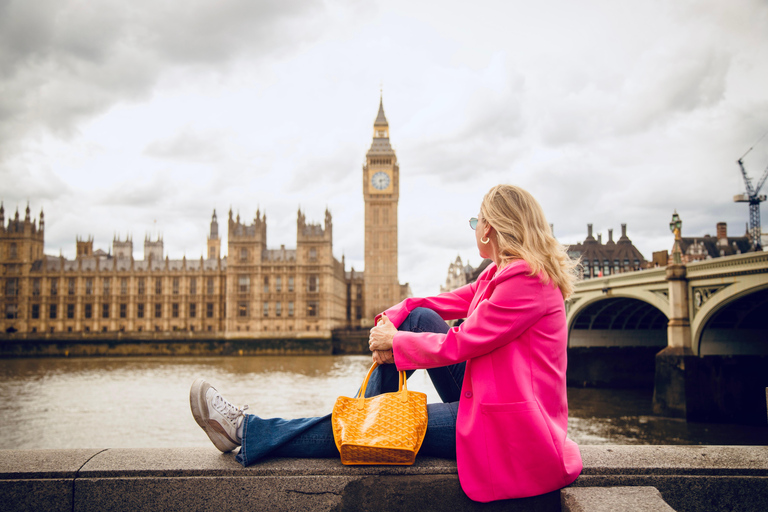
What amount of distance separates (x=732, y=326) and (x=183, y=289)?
1839 inches

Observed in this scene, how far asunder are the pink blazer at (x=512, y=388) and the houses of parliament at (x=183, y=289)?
4730 cm

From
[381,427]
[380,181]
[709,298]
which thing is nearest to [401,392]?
[381,427]

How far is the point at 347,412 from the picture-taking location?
2.28 m

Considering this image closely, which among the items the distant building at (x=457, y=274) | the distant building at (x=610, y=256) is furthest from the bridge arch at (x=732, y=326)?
the distant building at (x=457, y=274)

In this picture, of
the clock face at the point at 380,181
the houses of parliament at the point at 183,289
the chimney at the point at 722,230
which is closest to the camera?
the chimney at the point at 722,230

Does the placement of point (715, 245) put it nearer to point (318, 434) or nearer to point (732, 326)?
point (732, 326)

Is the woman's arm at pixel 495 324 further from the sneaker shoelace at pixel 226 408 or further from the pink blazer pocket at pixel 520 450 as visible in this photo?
the sneaker shoelace at pixel 226 408

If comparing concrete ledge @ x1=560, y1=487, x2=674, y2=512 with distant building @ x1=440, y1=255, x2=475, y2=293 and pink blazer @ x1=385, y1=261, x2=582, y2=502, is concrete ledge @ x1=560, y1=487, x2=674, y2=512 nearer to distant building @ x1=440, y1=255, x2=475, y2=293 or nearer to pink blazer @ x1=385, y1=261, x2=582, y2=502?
pink blazer @ x1=385, y1=261, x2=582, y2=502

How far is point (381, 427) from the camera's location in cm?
218

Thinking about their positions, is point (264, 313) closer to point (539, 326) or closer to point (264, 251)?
point (264, 251)

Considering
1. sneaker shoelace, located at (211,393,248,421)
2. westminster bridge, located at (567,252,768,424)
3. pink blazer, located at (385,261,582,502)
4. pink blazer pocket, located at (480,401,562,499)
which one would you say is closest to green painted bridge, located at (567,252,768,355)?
westminster bridge, located at (567,252,768,424)

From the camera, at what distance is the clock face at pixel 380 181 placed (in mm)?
59531

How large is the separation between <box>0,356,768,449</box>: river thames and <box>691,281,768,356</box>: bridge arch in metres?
2.55

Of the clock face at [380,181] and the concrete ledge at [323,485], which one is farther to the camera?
the clock face at [380,181]
